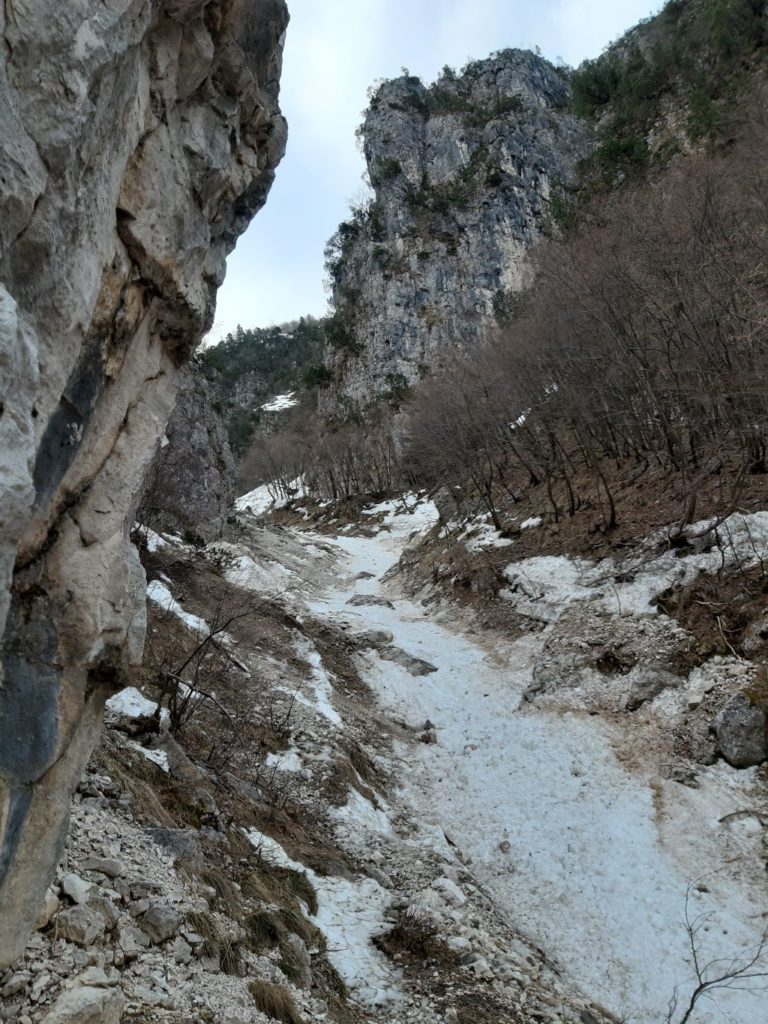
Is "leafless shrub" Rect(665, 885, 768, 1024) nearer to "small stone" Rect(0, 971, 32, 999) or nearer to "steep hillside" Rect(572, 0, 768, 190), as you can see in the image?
"small stone" Rect(0, 971, 32, 999)

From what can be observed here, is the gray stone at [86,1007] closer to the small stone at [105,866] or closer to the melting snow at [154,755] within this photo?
the small stone at [105,866]

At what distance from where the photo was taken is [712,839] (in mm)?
7508

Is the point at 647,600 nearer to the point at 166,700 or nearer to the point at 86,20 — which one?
the point at 166,700

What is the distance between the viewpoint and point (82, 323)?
3260 mm

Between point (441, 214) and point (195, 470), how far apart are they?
47.8 m

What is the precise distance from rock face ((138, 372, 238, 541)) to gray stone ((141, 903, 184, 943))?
16.2 meters

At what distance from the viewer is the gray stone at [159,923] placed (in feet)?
13.2

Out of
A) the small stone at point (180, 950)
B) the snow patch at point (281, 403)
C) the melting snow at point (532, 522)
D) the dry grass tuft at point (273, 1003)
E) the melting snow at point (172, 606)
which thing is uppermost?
the snow patch at point (281, 403)

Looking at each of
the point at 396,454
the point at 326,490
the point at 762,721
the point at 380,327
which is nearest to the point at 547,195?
the point at 380,327

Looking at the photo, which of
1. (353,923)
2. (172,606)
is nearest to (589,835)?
(353,923)

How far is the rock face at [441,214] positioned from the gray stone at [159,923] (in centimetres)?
5180

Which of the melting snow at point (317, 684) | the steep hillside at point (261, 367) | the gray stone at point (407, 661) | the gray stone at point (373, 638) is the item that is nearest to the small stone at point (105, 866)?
the melting snow at point (317, 684)

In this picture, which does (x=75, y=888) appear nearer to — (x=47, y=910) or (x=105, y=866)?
(x=47, y=910)

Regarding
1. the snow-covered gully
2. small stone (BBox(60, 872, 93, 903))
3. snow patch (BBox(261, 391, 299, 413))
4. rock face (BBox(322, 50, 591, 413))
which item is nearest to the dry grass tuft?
small stone (BBox(60, 872, 93, 903))
